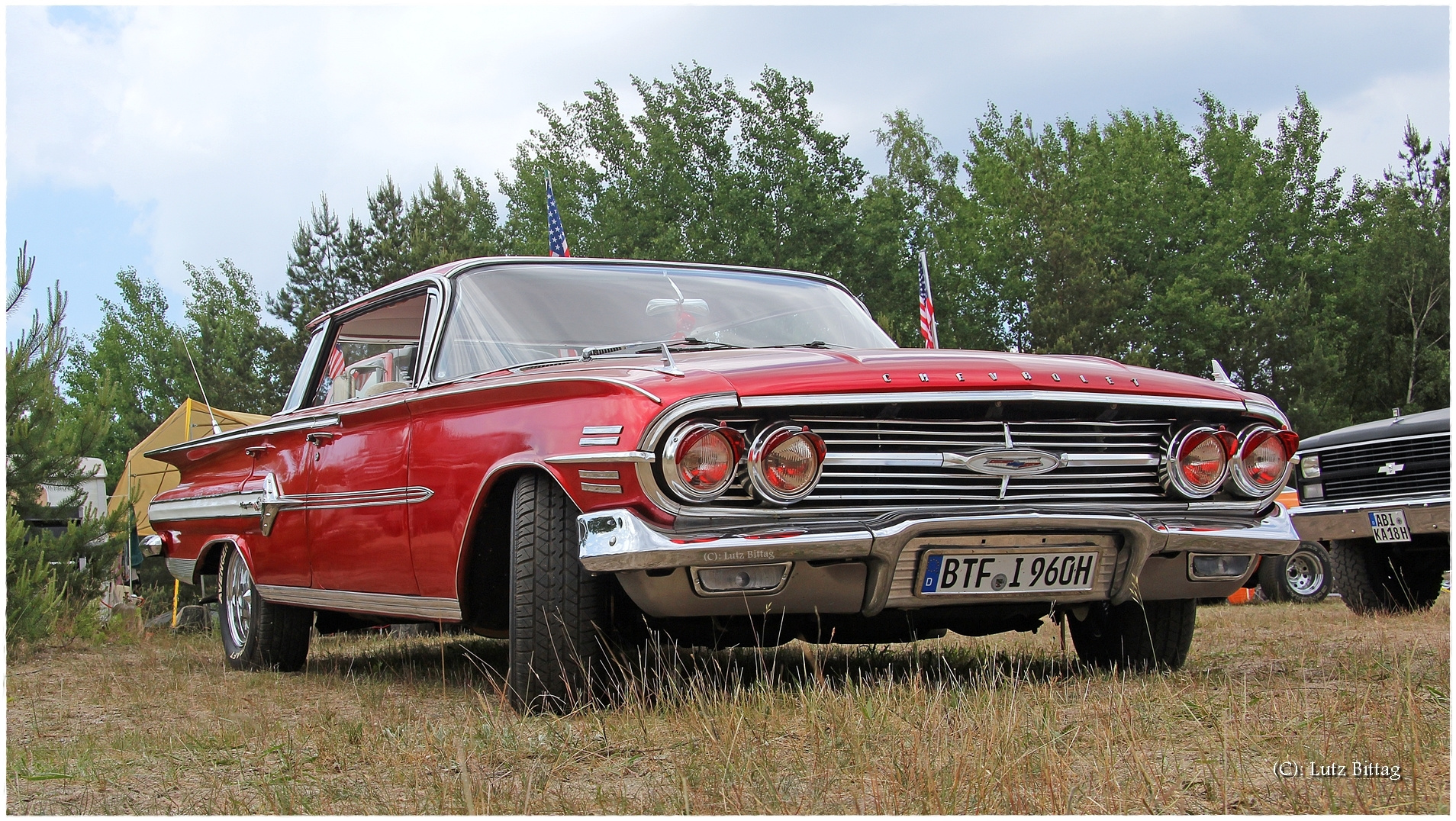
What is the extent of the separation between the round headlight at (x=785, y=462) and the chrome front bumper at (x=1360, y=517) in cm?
526

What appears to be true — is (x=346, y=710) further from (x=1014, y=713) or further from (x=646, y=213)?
(x=646, y=213)

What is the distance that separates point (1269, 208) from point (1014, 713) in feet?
136

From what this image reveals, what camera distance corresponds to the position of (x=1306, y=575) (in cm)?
1153

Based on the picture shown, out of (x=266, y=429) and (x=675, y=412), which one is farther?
(x=266, y=429)

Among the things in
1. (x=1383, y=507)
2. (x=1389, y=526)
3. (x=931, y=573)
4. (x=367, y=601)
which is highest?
(x=931, y=573)

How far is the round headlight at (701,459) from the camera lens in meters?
3.30

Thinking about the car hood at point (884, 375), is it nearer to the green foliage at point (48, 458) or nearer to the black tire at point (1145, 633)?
the black tire at point (1145, 633)

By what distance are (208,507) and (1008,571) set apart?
4.00m

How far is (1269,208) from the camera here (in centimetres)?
4047

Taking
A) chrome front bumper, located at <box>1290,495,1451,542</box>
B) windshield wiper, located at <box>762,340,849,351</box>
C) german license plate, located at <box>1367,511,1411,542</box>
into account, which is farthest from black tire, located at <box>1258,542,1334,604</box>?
windshield wiper, located at <box>762,340,849,351</box>

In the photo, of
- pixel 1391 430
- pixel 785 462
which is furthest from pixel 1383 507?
pixel 785 462

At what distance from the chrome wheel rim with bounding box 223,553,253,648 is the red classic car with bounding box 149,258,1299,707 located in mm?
908

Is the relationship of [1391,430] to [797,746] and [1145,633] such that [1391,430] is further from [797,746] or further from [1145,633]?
[797,746]

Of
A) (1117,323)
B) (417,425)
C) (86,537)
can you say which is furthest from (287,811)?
(1117,323)
